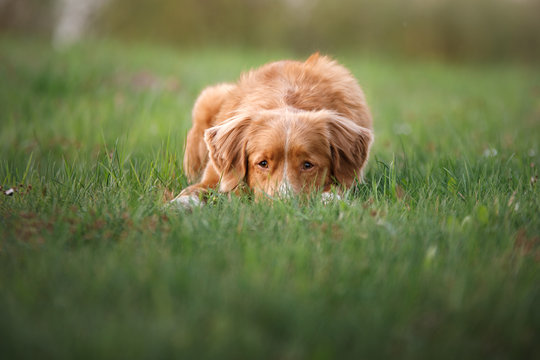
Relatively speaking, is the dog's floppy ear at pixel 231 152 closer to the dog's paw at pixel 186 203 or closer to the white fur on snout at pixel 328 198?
the dog's paw at pixel 186 203

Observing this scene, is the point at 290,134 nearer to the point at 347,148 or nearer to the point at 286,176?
the point at 286,176

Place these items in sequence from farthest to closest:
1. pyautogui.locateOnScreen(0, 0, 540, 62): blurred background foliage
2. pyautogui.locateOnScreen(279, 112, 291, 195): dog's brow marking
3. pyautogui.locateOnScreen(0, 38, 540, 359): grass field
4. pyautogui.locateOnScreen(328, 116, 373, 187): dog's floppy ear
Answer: pyautogui.locateOnScreen(0, 0, 540, 62): blurred background foliage < pyautogui.locateOnScreen(328, 116, 373, 187): dog's floppy ear < pyautogui.locateOnScreen(279, 112, 291, 195): dog's brow marking < pyautogui.locateOnScreen(0, 38, 540, 359): grass field

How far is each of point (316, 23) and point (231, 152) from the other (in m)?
13.1

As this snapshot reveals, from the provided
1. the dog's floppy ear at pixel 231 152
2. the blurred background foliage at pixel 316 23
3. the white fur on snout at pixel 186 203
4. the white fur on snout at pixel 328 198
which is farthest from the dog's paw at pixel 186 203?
the blurred background foliage at pixel 316 23

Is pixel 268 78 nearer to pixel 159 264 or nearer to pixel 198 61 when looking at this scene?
pixel 159 264

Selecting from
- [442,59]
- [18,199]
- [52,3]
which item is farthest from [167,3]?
[18,199]

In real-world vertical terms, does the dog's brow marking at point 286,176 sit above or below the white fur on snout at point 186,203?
above

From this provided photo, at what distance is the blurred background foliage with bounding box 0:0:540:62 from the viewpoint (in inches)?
595

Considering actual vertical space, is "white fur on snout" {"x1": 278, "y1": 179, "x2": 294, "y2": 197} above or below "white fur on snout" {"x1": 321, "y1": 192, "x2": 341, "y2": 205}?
above

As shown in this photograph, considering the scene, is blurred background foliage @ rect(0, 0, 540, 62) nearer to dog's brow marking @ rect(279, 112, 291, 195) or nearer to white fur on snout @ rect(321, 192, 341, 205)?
dog's brow marking @ rect(279, 112, 291, 195)

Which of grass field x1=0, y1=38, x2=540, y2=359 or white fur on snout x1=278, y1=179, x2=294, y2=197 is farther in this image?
white fur on snout x1=278, y1=179, x2=294, y2=197

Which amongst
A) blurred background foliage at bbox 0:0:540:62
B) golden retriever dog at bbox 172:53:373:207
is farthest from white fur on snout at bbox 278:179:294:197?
blurred background foliage at bbox 0:0:540:62

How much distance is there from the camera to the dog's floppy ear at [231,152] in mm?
3432

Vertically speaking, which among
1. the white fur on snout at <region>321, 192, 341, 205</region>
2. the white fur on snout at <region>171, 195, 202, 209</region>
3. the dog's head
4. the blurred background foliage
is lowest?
the white fur on snout at <region>171, 195, 202, 209</region>
